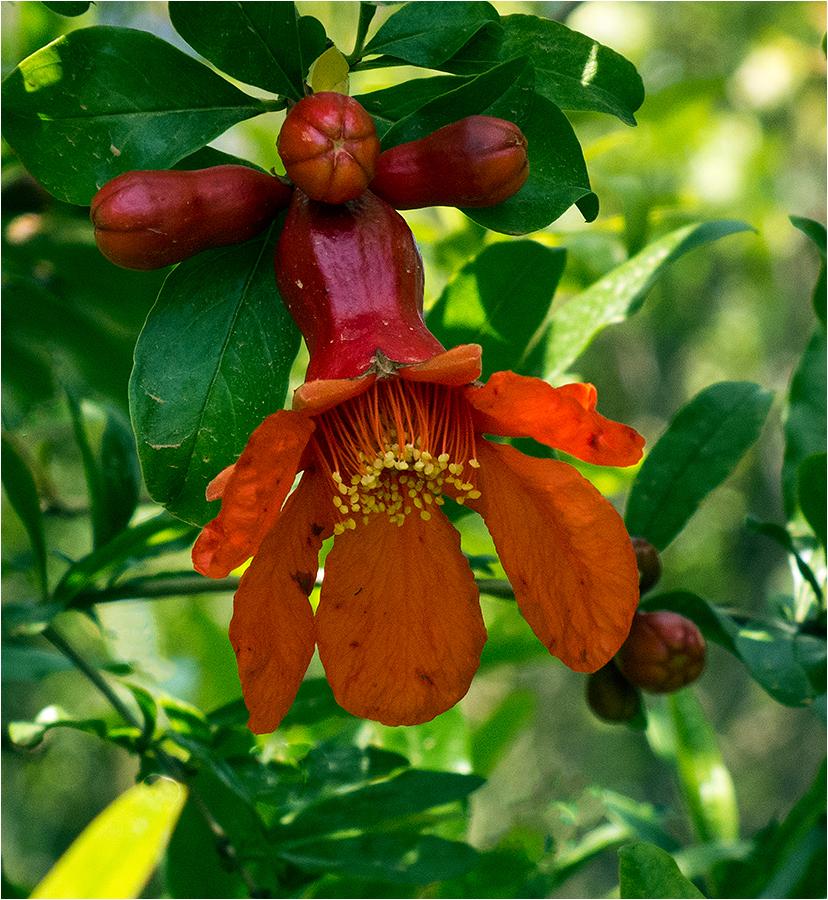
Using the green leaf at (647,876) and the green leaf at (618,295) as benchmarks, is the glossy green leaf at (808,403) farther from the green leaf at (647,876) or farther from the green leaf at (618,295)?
the green leaf at (647,876)

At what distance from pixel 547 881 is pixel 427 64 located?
1100mm

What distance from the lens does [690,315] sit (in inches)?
263

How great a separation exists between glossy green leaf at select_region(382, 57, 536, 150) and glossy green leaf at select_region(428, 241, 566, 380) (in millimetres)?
282

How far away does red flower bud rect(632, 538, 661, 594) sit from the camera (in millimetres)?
1062

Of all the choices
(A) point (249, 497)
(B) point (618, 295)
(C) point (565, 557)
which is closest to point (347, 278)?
(A) point (249, 497)

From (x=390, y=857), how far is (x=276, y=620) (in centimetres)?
46

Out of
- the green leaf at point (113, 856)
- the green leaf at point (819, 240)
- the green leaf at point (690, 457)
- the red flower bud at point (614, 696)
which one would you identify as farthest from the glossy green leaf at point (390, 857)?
the green leaf at point (819, 240)

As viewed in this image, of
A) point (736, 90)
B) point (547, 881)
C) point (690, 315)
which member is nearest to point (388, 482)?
point (547, 881)

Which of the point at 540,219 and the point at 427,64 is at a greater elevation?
the point at 427,64

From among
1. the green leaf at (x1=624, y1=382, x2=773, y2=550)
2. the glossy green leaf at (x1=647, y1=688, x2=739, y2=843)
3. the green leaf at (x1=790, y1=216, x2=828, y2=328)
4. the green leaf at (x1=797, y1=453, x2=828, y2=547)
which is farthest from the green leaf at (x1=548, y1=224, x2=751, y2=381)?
the glossy green leaf at (x1=647, y1=688, x2=739, y2=843)

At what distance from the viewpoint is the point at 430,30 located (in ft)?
2.73

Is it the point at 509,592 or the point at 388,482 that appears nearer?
the point at 388,482

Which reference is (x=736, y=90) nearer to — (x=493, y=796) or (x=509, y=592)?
(x=509, y=592)

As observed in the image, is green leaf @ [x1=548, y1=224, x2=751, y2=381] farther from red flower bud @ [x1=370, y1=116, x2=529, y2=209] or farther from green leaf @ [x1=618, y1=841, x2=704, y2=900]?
green leaf @ [x1=618, y1=841, x2=704, y2=900]
